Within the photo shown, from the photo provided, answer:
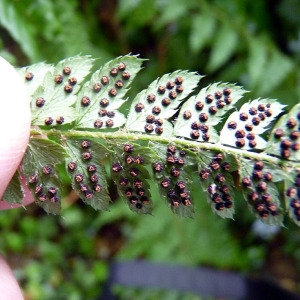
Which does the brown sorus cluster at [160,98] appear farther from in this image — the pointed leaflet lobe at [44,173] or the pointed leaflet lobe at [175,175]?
the pointed leaflet lobe at [44,173]

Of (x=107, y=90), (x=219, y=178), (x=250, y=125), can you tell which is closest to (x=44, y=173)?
(x=107, y=90)

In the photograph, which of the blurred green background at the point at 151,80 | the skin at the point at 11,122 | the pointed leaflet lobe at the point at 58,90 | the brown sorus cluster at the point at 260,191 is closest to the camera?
the skin at the point at 11,122

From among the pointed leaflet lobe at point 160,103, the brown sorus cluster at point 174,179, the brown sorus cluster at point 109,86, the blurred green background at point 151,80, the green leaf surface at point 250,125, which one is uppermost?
the brown sorus cluster at point 109,86

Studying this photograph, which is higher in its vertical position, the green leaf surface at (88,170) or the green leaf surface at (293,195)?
the green leaf surface at (88,170)

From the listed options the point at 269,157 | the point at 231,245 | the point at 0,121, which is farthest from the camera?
the point at 231,245

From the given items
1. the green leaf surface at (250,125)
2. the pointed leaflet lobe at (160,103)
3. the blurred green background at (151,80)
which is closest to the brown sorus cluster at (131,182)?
the pointed leaflet lobe at (160,103)

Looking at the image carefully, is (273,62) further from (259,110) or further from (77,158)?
(77,158)

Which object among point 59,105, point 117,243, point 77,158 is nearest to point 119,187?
point 77,158

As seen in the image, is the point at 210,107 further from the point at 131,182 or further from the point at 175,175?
the point at 131,182

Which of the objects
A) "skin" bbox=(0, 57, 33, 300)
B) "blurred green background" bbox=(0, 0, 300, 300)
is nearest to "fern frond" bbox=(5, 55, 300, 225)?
"skin" bbox=(0, 57, 33, 300)
